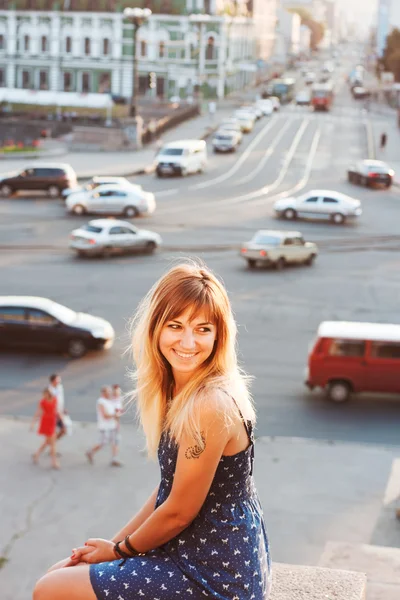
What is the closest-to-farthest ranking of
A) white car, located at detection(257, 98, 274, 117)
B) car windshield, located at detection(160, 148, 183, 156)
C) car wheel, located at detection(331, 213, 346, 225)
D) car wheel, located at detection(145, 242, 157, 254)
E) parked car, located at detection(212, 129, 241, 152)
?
car wheel, located at detection(145, 242, 157, 254), car wheel, located at detection(331, 213, 346, 225), car windshield, located at detection(160, 148, 183, 156), parked car, located at detection(212, 129, 241, 152), white car, located at detection(257, 98, 274, 117)

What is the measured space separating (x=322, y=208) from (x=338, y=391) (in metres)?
20.2

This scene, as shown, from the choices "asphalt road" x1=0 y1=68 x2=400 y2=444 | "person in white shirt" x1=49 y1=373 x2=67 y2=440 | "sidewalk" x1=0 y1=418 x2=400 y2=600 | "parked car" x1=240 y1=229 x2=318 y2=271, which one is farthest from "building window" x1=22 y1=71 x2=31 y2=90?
"person in white shirt" x1=49 y1=373 x2=67 y2=440

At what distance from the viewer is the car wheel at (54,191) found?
41.4 metres

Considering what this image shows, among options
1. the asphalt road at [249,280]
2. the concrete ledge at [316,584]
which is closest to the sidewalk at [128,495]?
Result: the asphalt road at [249,280]

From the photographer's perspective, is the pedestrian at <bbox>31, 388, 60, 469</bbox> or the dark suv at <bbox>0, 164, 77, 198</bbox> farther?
the dark suv at <bbox>0, 164, 77, 198</bbox>

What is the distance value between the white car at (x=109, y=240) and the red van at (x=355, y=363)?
13.0 metres

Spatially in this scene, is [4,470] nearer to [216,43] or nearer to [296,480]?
[296,480]

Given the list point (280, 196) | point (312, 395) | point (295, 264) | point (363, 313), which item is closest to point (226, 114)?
point (280, 196)

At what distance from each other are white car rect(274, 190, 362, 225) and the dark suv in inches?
349

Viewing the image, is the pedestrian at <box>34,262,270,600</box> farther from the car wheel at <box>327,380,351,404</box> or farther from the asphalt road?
the car wheel at <box>327,380,351,404</box>

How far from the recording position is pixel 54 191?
4150 cm

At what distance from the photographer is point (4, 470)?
14.9 meters

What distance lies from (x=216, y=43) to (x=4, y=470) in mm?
79563

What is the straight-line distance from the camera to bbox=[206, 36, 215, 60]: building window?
90.0 metres
